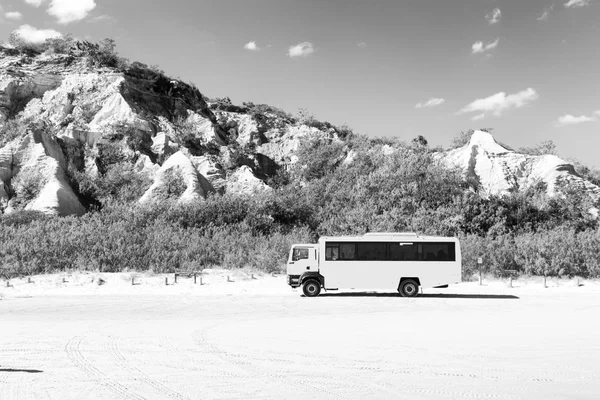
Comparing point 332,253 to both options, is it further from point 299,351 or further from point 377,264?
point 299,351

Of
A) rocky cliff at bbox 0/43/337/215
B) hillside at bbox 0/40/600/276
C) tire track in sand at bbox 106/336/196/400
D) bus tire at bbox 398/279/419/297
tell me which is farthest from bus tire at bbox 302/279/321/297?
rocky cliff at bbox 0/43/337/215

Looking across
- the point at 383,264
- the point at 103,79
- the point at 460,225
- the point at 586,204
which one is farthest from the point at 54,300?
the point at 586,204

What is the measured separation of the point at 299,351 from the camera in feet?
36.9

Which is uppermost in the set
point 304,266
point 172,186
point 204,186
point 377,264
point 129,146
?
point 129,146

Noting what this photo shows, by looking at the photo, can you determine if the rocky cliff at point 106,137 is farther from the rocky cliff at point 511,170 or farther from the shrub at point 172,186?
the rocky cliff at point 511,170

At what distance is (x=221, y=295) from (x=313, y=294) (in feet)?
12.6

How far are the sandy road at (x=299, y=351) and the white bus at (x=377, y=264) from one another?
2691mm

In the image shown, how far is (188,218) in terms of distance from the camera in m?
38.2

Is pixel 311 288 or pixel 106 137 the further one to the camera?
pixel 106 137

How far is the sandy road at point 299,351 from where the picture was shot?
837cm

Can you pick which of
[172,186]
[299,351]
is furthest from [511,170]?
[299,351]

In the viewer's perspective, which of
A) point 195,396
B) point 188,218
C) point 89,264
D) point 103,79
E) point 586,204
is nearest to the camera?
point 195,396

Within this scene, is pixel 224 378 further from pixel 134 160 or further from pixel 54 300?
pixel 134 160

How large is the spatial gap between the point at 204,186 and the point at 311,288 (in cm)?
2617
